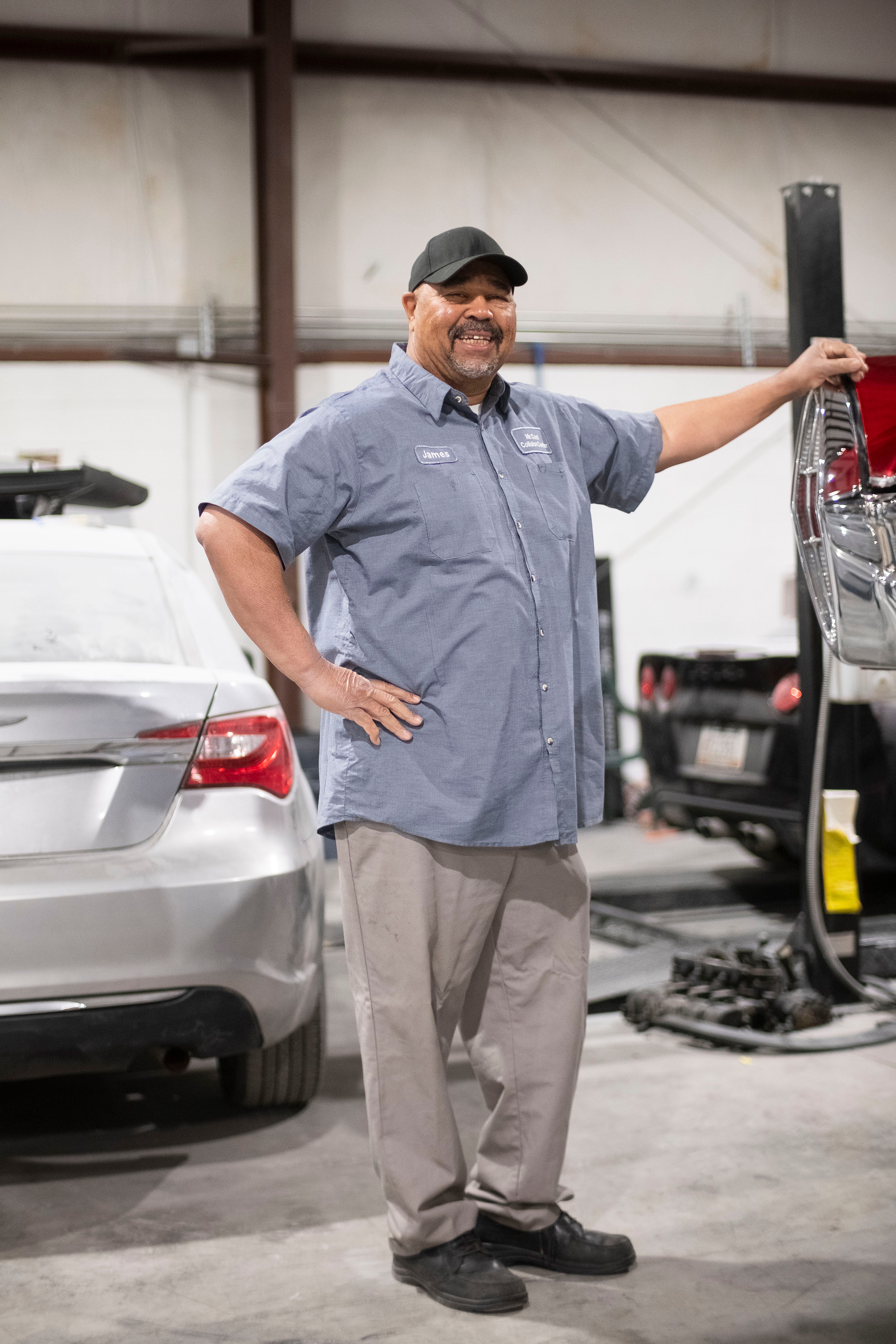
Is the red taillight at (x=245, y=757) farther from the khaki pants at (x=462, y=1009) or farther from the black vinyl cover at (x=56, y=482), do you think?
the black vinyl cover at (x=56, y=482)

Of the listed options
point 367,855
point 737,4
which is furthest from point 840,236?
point 737,4

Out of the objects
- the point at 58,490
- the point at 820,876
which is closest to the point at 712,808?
the point at 820,876

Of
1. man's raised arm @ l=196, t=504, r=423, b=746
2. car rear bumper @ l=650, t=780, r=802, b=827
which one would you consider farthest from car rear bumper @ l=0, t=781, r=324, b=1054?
car rear bumper @ l=650, t=780, r=802, b=827

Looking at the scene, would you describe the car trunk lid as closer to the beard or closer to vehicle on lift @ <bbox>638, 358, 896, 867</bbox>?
the beard

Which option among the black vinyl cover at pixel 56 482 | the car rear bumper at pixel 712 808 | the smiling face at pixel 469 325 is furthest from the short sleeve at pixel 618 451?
the car rear bumper at pixel 712 808

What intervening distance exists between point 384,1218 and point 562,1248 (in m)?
0.42

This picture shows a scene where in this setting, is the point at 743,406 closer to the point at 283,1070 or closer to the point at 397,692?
the point at 397,692

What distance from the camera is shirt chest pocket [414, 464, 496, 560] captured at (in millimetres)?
2154

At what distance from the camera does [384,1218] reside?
252cm

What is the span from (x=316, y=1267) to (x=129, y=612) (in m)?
1.42

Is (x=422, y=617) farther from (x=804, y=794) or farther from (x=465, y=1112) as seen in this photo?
(x=804, y=794)

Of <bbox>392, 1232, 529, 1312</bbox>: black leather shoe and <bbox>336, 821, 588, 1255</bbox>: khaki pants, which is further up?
<bbox>336, 821, 588, 1255</bbox>: khaki pants

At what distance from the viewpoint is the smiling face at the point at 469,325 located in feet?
7.30

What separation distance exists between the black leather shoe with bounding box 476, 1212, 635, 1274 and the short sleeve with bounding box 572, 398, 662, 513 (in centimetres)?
131
